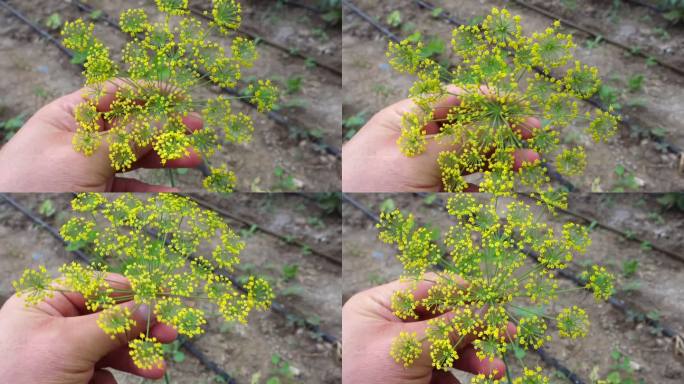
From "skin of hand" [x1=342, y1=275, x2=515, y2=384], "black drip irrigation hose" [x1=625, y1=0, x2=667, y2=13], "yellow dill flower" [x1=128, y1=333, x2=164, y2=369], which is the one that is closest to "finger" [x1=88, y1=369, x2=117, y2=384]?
"yellow dill flower" [x1=128, y1=333, x2=164, y2=369]

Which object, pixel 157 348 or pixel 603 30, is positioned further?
pixel 603 30

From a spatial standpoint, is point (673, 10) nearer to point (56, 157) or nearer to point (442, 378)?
point (442, 378)

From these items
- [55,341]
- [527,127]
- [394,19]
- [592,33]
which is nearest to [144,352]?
[55,341]

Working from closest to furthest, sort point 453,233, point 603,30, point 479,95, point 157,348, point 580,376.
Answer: point 157,348 < point 479,95 < point 453,233 < point 580,376 < point 603,30

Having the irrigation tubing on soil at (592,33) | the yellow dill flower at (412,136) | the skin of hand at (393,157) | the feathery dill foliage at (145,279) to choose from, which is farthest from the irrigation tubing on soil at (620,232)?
the feathery dill foliage at (145,279)

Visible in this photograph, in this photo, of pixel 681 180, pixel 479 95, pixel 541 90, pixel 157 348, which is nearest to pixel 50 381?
pixel 157 348

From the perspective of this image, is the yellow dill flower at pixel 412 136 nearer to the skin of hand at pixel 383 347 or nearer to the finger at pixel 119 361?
the skin of hand at pixel 383 347

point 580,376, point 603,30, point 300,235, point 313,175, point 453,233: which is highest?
point 603,30

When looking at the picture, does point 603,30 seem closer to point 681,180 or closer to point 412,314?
point 681,180
